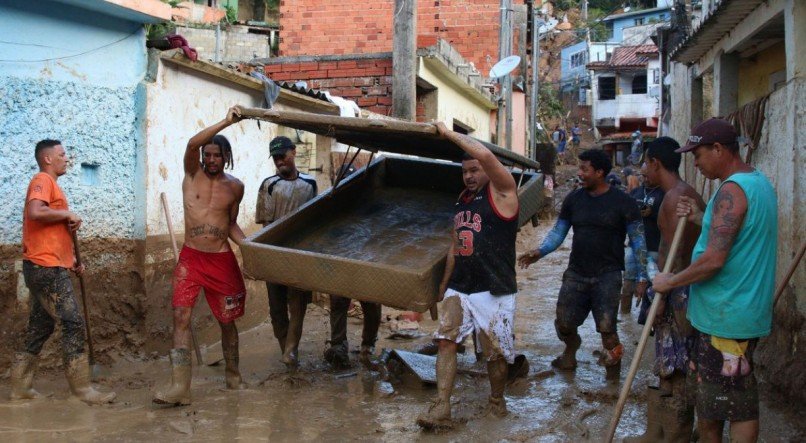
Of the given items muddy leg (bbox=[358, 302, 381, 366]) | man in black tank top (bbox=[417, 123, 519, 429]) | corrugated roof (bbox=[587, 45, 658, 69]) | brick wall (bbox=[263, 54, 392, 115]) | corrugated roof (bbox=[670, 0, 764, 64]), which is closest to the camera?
man in black tank top (bbox=[417, 123, 519, 429])

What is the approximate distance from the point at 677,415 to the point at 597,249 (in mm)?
1808

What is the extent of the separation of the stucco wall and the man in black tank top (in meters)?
7.70

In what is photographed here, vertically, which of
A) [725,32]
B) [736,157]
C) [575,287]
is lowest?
[575,287]

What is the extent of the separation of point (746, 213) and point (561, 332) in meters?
2.82

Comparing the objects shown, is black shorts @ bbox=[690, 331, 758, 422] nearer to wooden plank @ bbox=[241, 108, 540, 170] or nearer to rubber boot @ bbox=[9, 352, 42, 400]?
wooden plank @ bbox=[241, 108, 540, 170]

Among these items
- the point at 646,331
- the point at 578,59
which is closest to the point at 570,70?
the point at 578,59

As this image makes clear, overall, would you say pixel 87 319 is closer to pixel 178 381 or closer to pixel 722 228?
pixel 178 381

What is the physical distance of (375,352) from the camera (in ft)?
22.5

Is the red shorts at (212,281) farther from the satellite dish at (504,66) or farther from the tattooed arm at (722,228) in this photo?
the satellite dish at (504,66)

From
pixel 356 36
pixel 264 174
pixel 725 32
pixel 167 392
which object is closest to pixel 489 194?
pixel 167 392

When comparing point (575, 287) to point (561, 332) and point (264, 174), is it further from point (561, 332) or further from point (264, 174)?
point (264, 174)

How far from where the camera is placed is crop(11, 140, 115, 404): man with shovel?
487 centimetres

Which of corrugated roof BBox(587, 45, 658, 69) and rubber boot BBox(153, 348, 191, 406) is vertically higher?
corrugated roof BBox(587, 45, 658, 69)

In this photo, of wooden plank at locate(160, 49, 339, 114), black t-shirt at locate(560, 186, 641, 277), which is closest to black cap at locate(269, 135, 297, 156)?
wooden plank at locate(160, 49, 339, 114)
